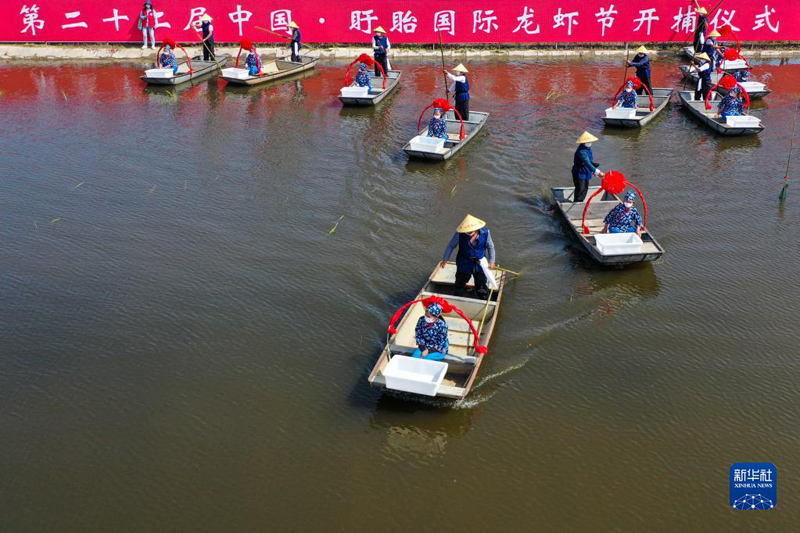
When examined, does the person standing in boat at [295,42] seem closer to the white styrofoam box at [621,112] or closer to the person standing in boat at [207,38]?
the person standing in boat at [207,38]

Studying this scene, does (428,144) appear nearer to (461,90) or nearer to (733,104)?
(461,90)

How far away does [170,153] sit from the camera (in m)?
21.5

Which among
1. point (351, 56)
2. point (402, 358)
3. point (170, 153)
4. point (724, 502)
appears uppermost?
point (351, 56)

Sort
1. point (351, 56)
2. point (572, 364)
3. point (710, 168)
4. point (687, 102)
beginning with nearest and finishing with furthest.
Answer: point (572, 364) → point (710, 168) → point (687, 102) → point (351, 56)

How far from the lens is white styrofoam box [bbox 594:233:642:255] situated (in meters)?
14.5

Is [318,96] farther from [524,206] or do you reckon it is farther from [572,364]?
[572,364]

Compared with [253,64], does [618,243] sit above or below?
below

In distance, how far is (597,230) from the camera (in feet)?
54.1

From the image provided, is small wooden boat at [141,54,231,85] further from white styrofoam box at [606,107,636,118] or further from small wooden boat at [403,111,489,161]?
white styrofoam box at [606,107,636,118]

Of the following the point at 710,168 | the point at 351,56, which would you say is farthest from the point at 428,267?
the point at 351,56

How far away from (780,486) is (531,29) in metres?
26.4

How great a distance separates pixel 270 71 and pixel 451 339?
67.1 ft

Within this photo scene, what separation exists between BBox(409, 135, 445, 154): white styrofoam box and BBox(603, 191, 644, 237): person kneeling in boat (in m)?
6.44

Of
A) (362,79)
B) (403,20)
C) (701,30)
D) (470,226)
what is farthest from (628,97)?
(403,20)
